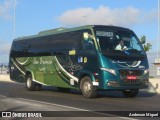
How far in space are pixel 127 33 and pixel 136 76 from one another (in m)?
2.08

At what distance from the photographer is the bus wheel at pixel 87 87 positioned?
59.9 ft

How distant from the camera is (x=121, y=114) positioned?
12883 mm

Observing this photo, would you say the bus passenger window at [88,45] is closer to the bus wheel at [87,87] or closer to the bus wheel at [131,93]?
the bus wheel at [87,87]

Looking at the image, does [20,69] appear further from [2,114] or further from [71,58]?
[2,114]

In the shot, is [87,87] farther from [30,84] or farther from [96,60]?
[30,84]

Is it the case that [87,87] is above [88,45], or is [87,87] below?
below

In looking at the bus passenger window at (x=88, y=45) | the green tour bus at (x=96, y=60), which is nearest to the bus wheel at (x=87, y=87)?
the green tour bus at (x=96, y=60)

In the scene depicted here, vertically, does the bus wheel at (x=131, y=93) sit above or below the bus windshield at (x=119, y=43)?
below

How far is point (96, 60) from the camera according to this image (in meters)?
18.0

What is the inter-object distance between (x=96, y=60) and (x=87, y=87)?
1325 mm

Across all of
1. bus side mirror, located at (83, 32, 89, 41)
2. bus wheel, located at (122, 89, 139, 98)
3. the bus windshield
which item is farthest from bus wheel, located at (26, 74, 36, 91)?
the bus windshield

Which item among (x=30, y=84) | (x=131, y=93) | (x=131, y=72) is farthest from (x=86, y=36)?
(x=30, y=84)

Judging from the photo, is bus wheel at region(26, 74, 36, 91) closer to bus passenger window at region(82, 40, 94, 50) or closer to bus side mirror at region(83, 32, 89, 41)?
bus passenger window at region(82, 40, 94, 50)

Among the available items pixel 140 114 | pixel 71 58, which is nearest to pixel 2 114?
pixel 140 114
